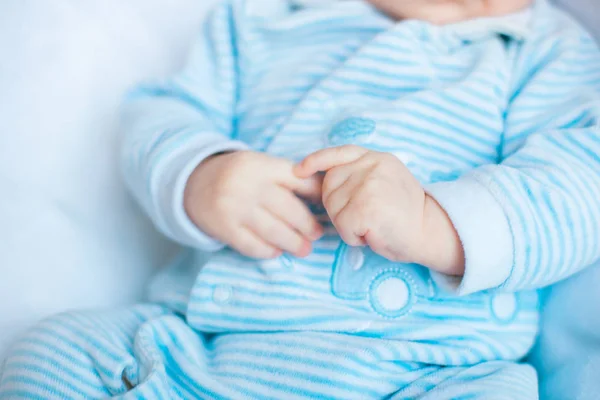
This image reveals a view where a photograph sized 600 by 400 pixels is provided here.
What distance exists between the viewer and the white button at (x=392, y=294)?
612 mm

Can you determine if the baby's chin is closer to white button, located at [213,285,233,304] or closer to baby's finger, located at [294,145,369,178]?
baby's finger, located at [294,145,369,178]

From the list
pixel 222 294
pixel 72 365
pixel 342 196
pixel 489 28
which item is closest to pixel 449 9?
pixel 489 28

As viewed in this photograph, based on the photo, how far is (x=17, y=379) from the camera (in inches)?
22.2

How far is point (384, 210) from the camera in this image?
1.78 feet

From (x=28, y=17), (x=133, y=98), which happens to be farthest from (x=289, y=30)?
(x=28, y=17)

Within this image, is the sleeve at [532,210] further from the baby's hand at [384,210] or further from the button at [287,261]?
the button at [287,261]

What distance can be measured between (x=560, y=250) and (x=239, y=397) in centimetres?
32

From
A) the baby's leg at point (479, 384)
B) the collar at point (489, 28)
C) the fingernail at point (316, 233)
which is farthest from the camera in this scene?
the collar at point (489, 28)

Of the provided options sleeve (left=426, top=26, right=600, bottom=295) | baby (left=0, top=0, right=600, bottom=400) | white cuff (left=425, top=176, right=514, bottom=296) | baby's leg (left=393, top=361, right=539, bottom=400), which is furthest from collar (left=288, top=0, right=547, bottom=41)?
baby's leg (left=393, top=361, right=539, bottom=400)

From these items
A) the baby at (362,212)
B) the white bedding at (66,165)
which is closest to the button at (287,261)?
the baby at (362,212)

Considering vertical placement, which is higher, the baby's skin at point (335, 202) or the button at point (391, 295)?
the baby's skin at point (335, 202)

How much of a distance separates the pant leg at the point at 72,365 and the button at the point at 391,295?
0.21 metres

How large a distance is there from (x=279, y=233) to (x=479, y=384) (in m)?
0.23

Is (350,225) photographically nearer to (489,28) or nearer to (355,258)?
(355,258)
